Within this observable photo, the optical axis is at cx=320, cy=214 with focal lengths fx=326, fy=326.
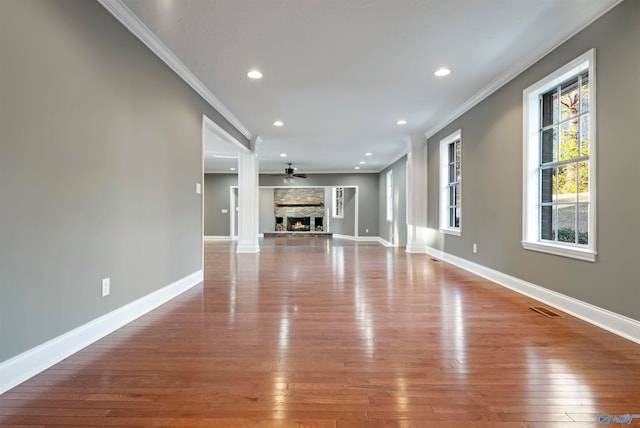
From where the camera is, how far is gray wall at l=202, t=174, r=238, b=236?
11562 millimetres

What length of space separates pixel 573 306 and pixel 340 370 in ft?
7.67

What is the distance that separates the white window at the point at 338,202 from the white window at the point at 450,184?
Answer: 23.9 feet

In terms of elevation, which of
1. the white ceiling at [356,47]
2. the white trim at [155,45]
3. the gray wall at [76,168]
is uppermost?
the white ceiling at [356,47]

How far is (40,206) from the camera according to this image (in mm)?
1853

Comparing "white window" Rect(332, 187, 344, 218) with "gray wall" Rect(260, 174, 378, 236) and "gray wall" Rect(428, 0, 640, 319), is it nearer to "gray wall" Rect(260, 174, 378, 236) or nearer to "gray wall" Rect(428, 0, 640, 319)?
"gray wall" Rect(260, 174, 378, 236)

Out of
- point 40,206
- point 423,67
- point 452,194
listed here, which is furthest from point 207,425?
point 452,194

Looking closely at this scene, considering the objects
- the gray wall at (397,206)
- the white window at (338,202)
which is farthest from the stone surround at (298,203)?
the gray wall at (397,206)

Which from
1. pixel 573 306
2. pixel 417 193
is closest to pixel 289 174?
pixel 417 193

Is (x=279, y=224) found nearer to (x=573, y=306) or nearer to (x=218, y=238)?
(x=218, y=238)

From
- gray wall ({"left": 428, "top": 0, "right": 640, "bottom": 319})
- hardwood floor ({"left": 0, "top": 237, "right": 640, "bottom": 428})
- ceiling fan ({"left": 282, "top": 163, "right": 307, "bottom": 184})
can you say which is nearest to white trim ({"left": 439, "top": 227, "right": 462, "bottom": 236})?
gray wall ({"left": 428, "top": 0, "right": 640, "bottom": 319})

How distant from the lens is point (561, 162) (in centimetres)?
320

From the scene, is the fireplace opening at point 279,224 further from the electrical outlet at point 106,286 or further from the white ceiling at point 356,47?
the electrical outlet at point 106,286

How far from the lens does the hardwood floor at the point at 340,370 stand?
1.45m

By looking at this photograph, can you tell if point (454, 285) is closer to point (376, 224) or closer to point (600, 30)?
point (600, 30)
